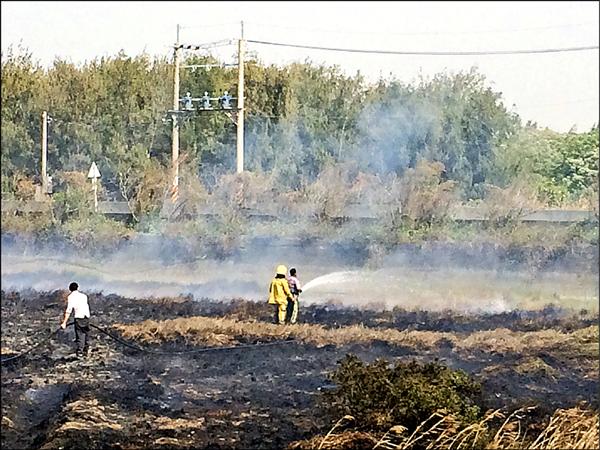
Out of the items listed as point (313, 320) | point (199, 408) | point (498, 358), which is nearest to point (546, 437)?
point (498, 358)

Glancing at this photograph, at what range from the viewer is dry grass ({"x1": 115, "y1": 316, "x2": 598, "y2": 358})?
3650 mm

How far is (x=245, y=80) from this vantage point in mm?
3752

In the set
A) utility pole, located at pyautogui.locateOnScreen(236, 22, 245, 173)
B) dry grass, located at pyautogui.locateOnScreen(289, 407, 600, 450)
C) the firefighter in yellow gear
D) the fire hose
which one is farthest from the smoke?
dry grass, located at pyautogui.locateOnScreen(289, 407, 600, 450)

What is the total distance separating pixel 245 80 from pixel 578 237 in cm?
135

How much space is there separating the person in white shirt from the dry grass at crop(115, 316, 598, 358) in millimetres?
111

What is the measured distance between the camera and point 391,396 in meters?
3.64

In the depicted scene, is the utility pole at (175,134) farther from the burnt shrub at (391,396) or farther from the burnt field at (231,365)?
the burnt shrub at (391,396)

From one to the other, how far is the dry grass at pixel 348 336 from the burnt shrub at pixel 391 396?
112 mm

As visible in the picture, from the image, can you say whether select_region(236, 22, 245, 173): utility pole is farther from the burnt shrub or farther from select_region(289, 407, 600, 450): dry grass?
select_region(289, 407, 600, 450): dry grass

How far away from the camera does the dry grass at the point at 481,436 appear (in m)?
3.59

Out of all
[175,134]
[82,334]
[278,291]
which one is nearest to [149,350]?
[82,334]

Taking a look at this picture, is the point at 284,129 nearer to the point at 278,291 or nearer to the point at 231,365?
the point at 278,291

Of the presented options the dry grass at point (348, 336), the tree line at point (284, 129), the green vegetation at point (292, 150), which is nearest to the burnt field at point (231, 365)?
the dry grass at point (348, 336)

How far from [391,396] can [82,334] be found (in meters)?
1.07
